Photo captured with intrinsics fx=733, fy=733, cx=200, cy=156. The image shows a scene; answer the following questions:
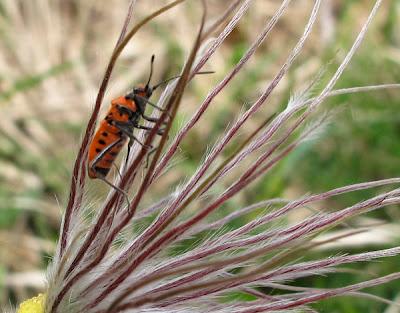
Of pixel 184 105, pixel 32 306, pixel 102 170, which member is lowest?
pixel 32 306

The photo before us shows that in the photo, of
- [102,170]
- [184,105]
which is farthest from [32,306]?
→ [184,105]

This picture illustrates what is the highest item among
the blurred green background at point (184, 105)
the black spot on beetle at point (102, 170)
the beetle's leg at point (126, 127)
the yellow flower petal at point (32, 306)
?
the blurred green background at point (184, 105)

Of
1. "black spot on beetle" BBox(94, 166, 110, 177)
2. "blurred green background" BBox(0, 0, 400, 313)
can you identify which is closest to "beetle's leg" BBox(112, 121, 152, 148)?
"black spot on beetle" BBox(94, 166, 110, 177)

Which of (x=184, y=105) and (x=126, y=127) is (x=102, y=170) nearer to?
→ (x=126, y=127)

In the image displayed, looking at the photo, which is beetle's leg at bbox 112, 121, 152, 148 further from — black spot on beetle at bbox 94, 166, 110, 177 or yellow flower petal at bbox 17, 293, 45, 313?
yellow flower petal at bbox 17, 293, 45, 313

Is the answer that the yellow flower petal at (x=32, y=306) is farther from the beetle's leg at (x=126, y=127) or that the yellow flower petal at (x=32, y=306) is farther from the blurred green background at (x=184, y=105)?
the blurred green background at (x=184, y=105)

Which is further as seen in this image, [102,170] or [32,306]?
[102,170]

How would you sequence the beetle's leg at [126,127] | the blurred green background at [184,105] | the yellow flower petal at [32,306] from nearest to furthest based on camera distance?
the yellow flower petal at [32,306] → the beetle's leg at [126,127] → the blurred green background at [184,105]

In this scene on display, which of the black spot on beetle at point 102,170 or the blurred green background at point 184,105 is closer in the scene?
the black spot on beetle at point 102,170

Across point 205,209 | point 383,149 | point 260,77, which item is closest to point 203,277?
point 205,209

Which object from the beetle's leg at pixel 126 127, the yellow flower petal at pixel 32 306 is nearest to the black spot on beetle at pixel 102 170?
the beetle's leg at pixel 126 127
